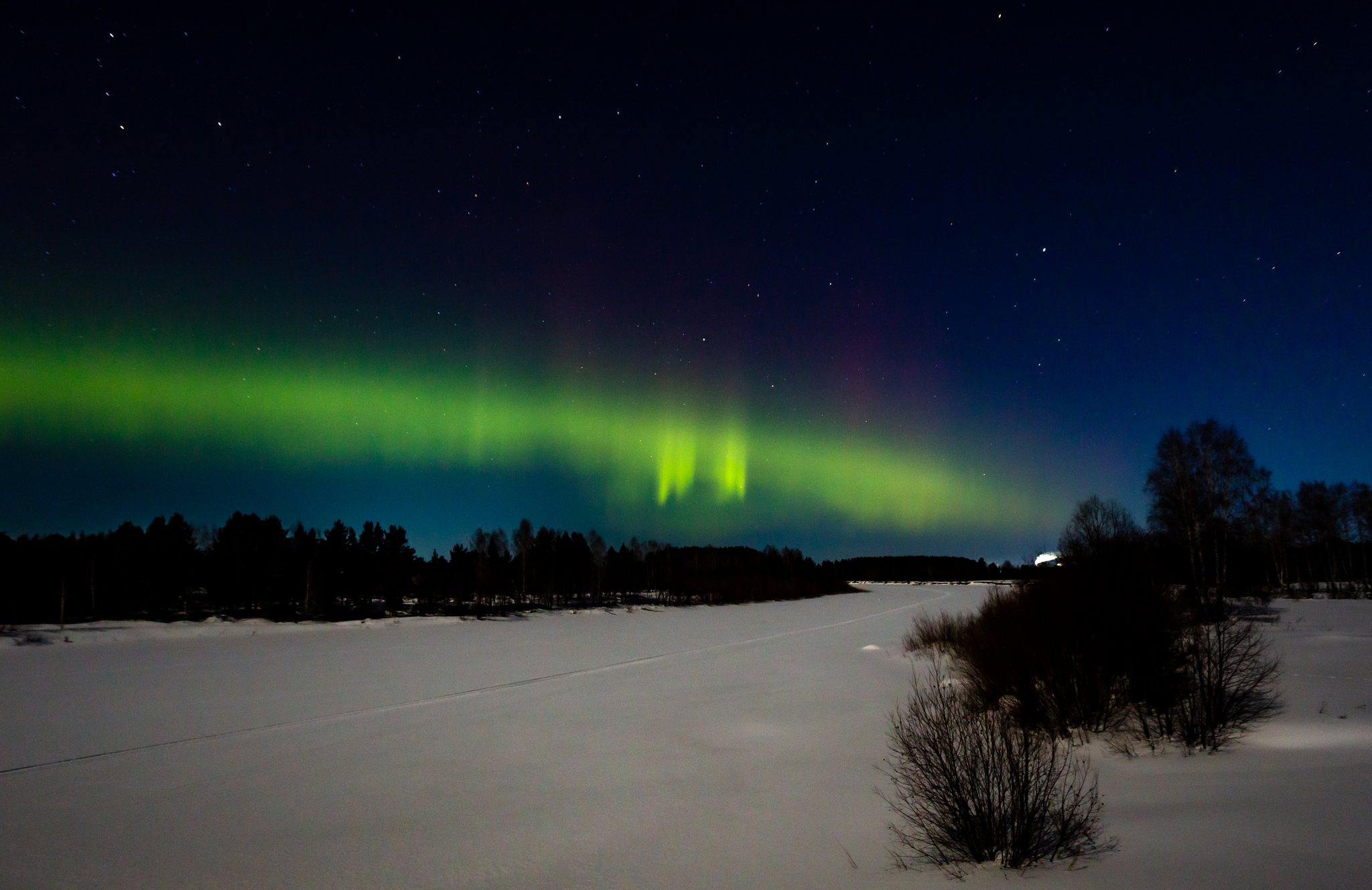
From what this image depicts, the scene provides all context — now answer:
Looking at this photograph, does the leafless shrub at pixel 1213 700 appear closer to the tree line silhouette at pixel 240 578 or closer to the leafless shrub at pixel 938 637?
the leafless shrub at pixel 938 637

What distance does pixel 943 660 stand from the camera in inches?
841

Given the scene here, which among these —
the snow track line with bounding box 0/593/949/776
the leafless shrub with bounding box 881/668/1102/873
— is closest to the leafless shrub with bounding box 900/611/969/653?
the snow track line with bounding box 0/593/949/776

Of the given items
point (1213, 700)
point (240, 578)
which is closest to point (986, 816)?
point (1213, 700)

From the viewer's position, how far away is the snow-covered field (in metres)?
6.30

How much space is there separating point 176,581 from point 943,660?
71.3 meters

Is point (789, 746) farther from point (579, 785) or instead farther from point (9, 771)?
point (9, 771)

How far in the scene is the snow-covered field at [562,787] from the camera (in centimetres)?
630

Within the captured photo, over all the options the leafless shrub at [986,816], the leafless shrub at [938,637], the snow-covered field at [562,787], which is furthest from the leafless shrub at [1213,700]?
the leafless shrub at [938,637]

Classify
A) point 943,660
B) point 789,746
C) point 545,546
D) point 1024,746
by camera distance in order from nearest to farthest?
point 1024,746
point 789,746
point 943,660
point 545,546

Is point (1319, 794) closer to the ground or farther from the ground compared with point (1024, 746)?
closer to the ground

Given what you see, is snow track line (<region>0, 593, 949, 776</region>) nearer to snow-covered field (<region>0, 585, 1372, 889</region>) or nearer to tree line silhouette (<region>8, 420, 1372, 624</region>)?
snow-covered field (<region>0, 585, 1372, 889</region>)

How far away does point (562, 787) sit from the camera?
9.27m

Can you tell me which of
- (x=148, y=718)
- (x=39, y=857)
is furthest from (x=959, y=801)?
(x=148, y=718)

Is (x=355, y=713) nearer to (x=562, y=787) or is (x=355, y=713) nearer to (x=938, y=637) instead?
(x=562, y=787)
